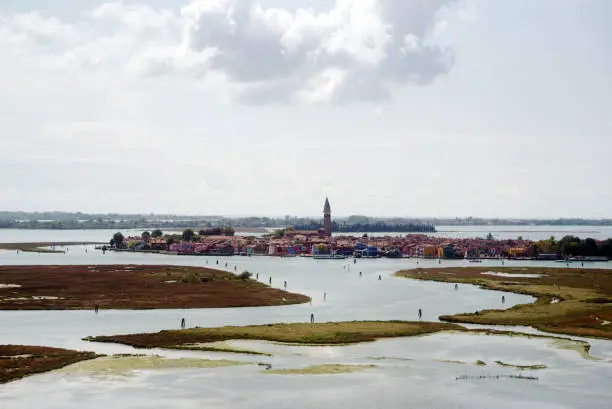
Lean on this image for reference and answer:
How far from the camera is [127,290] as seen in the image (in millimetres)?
89062

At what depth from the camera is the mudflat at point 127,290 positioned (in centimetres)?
7538

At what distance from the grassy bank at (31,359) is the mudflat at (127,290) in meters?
23.8

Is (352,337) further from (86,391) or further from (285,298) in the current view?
(285,298)

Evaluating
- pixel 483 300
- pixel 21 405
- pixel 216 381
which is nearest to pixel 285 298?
pixel 483 300

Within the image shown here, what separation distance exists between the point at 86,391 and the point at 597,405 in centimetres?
2577

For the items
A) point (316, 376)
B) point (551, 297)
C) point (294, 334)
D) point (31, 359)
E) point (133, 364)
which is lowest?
point (316, 376)

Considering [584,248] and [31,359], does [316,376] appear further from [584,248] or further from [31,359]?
[584,248]

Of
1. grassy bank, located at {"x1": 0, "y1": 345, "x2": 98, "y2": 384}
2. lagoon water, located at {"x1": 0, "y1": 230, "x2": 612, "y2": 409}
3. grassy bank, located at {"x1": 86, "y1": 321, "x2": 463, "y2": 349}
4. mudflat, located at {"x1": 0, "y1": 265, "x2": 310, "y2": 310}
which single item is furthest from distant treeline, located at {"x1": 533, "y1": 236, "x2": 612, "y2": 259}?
grassy bank, located at {"x1": 0, "y1": 345, "x2": 98, "y2": 384}

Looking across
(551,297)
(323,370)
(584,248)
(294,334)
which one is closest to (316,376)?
(323,370)

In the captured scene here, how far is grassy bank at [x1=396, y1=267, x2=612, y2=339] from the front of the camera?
6212 centimetres

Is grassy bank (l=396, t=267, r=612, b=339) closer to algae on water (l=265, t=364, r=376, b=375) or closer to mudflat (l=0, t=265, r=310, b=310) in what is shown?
algae on water (l=265, t=364, r=376, b=375)

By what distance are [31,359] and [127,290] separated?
4410 centimetres

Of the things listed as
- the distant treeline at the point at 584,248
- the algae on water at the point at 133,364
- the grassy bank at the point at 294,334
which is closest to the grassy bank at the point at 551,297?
the grassy bank at the point at 294,334

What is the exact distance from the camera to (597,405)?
36875mm
